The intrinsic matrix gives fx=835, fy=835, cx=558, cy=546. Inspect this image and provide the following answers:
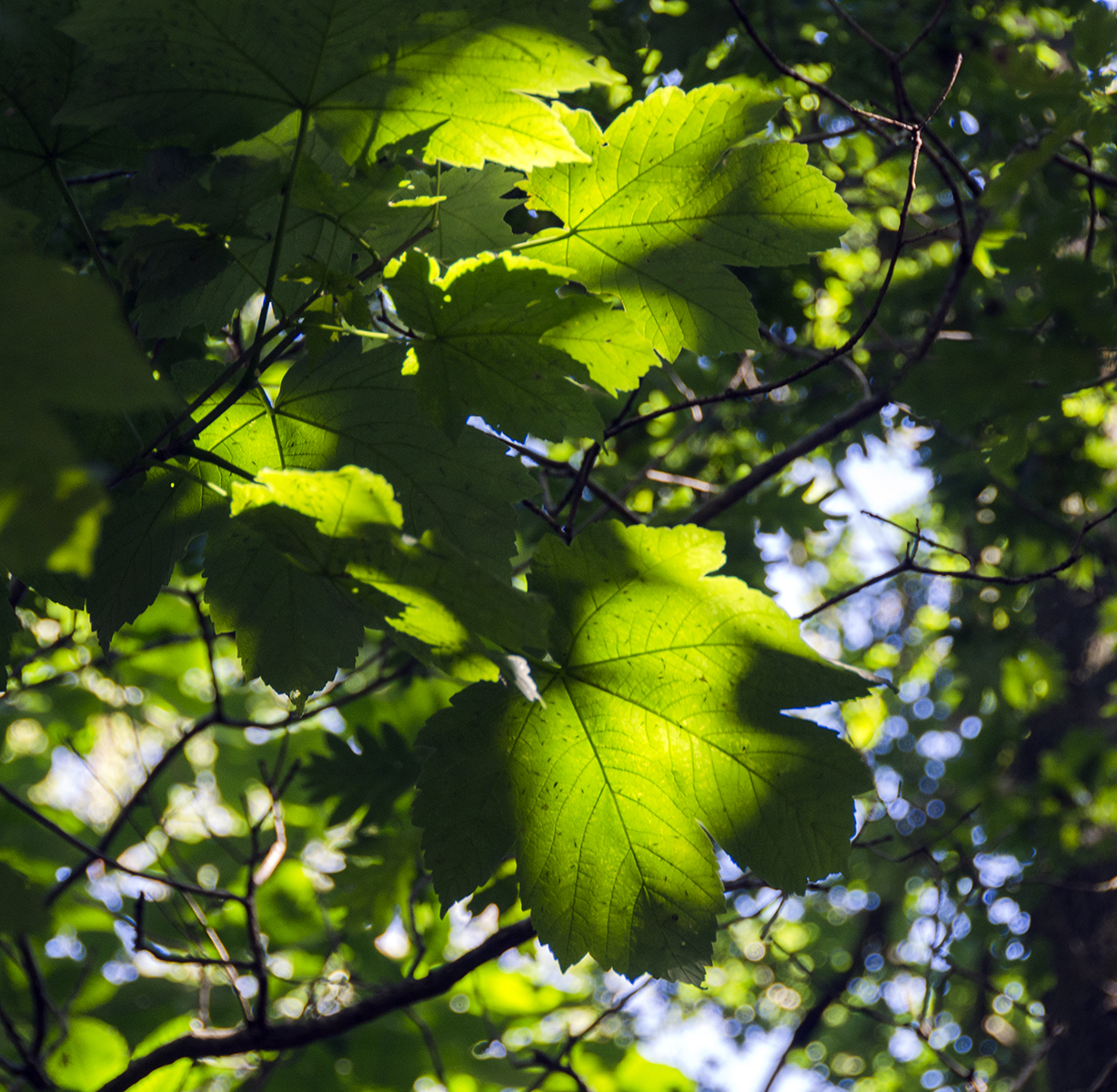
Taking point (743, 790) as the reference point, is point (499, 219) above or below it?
above

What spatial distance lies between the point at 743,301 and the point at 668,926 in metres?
0.85

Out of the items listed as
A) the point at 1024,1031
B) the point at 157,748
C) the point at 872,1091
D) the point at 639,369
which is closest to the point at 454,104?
the point at 639,369

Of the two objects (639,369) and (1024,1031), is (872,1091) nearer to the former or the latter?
(1024,1031)

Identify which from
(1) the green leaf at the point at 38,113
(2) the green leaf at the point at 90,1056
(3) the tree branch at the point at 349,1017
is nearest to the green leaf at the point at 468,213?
(1) the green leaf at the point at 38,113

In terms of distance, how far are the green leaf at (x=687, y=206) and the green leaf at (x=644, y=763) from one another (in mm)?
336

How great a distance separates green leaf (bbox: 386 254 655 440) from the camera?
0.97 m

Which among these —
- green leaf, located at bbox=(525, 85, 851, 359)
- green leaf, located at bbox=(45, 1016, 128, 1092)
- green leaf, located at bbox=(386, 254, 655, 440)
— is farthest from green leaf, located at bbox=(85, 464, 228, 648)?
green leaf, located at bbox=(45, 1016, 128, 1092)

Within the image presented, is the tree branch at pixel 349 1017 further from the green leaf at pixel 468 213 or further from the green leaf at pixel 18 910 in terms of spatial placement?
the green leaf at pixel 468 213

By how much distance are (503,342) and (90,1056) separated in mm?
3243

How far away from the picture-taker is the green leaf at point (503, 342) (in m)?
0.97

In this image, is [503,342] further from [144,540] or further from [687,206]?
[144,540]

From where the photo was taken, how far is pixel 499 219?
3.89 ft

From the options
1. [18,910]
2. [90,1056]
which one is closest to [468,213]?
[18,910]

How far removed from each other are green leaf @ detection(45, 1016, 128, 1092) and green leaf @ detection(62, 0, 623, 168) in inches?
123
